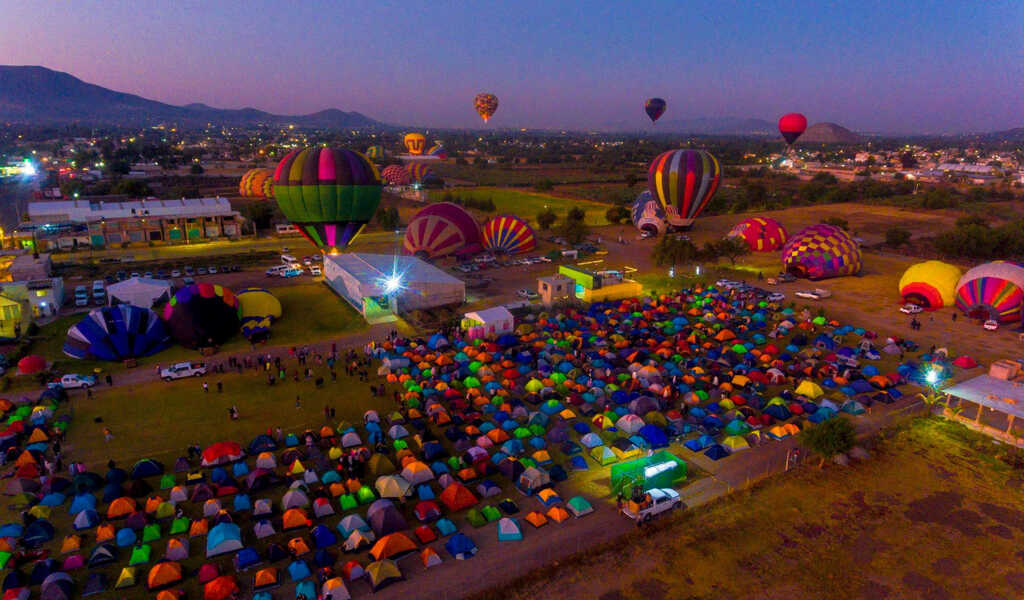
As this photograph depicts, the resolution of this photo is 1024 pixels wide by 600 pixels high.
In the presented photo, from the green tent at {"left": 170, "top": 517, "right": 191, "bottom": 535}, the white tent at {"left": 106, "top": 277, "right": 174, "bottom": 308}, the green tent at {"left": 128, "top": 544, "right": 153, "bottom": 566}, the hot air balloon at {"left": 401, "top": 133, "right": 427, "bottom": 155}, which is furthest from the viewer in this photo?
the hot air balloon at {"left": 401, "top": 133, "right": 427, "bottom": 155}

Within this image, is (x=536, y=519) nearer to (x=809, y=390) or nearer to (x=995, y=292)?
(x=809, y=390)

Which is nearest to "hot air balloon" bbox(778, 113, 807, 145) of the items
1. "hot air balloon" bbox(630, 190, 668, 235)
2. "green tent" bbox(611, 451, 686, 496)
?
"hot air balloon" bbox(630, 190, 668, 235)

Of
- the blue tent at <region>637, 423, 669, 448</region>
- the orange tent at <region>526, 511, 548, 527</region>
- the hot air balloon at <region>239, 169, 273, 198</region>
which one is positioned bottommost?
the orange tent at <region>526, 511, 548, 527</region>

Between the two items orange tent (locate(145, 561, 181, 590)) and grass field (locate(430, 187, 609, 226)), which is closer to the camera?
orange tent (locate(145, 561, 181, 590))

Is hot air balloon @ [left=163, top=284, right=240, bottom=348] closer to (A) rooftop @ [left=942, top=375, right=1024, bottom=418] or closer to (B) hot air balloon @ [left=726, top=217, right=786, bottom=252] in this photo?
(A) rooftop @ [left=942, top=375, right=1024, bottom=418]

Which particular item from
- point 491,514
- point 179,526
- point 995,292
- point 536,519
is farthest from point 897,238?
point 179,526

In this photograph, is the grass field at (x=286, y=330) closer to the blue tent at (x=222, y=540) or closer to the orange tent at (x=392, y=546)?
the blue tent at (x=222, y=540)
